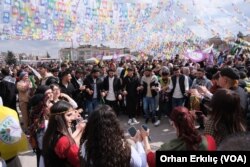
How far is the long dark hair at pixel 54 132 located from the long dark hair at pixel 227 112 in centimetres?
134

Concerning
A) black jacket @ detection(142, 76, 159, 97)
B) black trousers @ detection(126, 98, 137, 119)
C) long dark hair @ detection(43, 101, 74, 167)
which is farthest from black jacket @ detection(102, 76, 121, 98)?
long dark hair @ detection(43, 101, 74, 167)

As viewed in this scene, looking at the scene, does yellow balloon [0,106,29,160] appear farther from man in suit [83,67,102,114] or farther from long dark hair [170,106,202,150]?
man in suit [83,67,102,114]

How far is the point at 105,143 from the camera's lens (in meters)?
2.65

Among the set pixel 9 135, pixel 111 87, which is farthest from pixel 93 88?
pixel 9 135

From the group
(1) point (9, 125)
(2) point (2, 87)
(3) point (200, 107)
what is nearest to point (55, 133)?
(1) point (9, 125)

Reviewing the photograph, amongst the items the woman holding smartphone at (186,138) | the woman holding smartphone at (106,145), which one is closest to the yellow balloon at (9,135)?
the woman holding smartphone at (106,145)

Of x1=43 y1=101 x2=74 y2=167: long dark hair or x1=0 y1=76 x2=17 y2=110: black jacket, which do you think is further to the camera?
x1=0 y1=76 x2=17 y2=110: black jacket

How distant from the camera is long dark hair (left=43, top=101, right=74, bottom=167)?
3.12m

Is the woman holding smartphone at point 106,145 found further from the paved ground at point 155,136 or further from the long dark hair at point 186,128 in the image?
the paved ground at point 155,136

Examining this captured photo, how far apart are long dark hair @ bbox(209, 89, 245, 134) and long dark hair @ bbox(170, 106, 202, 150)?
308 millimetres

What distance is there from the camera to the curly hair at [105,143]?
2643mm

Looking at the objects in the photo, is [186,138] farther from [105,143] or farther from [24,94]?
[24,94]

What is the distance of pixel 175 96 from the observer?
909 cm

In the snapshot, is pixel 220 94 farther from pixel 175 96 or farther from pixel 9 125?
pixel 175 96
